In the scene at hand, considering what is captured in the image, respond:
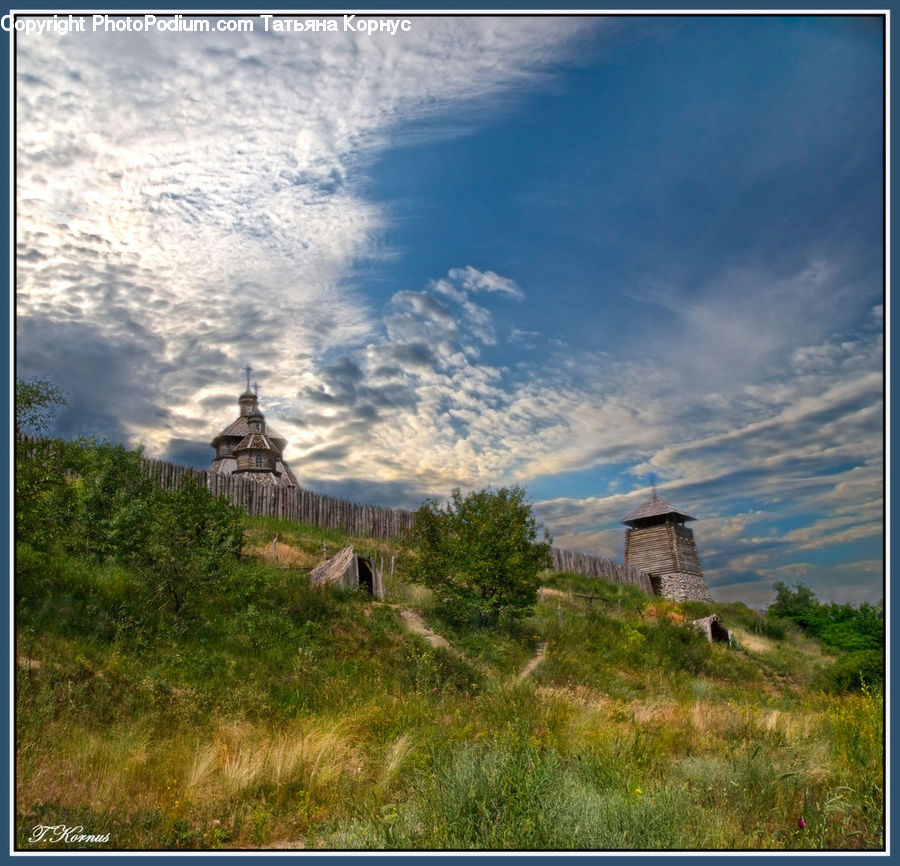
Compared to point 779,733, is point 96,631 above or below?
above

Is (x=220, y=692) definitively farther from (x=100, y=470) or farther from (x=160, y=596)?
(x=100, y=470)

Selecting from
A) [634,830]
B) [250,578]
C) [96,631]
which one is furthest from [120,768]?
[250,578]

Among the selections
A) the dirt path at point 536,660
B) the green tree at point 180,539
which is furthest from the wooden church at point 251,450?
the dirt path at point 536,660

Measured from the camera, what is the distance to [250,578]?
1734 centimetres

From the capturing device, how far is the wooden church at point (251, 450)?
41438 millimetres

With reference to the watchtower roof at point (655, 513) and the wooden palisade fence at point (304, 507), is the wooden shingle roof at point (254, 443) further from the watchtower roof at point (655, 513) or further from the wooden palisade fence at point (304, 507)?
the watchtower roof at point (655, 513)

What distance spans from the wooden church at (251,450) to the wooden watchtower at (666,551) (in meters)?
23.4

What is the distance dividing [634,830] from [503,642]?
14.9 meters

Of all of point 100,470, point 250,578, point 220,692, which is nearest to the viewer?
point 220,692

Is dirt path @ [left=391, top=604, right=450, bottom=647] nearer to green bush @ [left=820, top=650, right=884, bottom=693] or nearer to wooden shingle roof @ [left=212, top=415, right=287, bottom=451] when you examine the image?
green bush @ [left=820, top=650, right=884, bottom=693]

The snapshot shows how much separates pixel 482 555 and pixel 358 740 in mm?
13068

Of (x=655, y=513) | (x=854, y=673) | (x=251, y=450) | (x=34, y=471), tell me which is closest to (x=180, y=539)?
(x=34, y=471)

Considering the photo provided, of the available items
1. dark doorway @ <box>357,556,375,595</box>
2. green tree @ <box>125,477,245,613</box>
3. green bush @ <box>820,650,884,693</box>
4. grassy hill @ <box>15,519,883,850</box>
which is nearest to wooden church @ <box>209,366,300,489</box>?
dark doorway @ <box>357,556,375,595</box>

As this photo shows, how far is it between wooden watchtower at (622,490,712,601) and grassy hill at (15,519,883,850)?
91.0 ft
